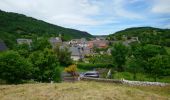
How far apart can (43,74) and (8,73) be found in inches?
213

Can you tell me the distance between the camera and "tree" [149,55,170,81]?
141 ft

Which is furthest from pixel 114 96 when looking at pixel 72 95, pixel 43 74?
pixel 43 74

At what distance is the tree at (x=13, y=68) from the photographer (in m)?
32.4

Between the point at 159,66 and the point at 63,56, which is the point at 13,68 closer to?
the point at 159,66

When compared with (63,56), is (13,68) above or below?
above

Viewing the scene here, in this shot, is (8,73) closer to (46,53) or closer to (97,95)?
(46,53)

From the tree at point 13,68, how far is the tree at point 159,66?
62.1ft

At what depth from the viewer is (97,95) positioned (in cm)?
1828

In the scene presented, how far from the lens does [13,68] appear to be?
3275cm

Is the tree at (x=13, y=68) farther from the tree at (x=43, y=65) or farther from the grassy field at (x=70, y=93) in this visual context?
the grassy field at (x=70, y=93)

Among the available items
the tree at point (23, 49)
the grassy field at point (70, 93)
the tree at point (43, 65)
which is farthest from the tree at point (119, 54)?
the grassy field at point (70, 93)

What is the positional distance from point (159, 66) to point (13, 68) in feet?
69.9

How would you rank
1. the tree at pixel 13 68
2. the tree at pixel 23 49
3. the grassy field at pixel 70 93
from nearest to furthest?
1. the grassy field at pixel 70 93
2. the tree at pixel 13 68
3. the tree at pixel 23 49

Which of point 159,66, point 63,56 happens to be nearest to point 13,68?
point 159,66
